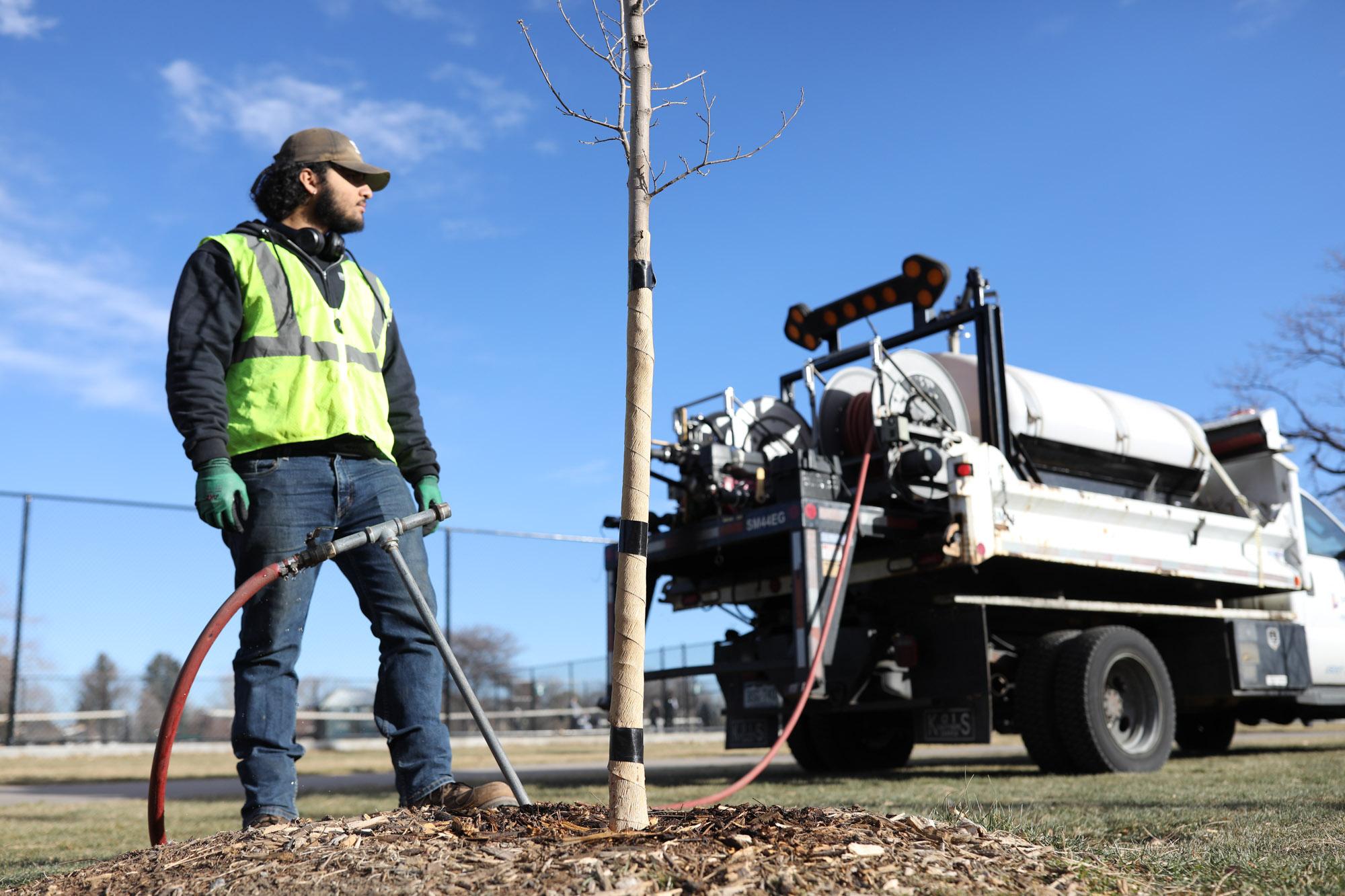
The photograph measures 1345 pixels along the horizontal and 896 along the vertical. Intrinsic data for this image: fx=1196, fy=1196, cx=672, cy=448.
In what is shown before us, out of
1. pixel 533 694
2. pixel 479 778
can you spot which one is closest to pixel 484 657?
pixel 533 694

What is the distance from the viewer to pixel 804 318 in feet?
29.2

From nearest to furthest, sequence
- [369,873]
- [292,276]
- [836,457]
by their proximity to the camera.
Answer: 1. [369,873]
2. [292,276]
3. [836,457]

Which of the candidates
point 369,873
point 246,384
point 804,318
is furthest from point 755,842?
point 804,318

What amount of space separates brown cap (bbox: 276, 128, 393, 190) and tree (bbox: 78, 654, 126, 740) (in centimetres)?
1402

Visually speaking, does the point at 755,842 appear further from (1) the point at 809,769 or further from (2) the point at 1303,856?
(1) the point at 809,769

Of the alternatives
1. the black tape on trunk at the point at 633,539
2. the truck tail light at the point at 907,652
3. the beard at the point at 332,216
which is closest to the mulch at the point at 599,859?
the black tape on trunk at the point at 633,539

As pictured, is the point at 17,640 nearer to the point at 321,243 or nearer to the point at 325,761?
the point at 325,761

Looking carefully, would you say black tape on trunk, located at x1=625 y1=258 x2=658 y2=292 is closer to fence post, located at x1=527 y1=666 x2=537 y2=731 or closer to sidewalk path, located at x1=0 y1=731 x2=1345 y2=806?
sidewalk path, located at x1=0 y1=731 x2=1345 y2=806

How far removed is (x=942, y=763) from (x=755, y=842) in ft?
26.4

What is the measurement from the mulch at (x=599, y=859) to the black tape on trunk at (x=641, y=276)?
131 cm

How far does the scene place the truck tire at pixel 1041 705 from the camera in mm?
7262

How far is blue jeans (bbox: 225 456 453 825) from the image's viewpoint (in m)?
3.32

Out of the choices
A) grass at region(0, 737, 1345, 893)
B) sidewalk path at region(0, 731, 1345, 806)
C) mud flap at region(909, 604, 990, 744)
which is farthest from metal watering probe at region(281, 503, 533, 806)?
mud flap at region(909, 604, 990, 744)

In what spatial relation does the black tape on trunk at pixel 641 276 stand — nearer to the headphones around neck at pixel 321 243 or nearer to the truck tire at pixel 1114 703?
the headphones around neck at pixel 321 243
